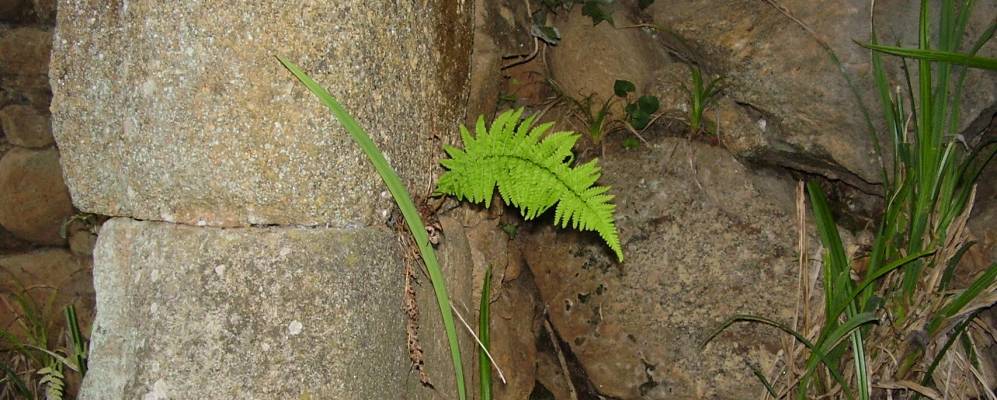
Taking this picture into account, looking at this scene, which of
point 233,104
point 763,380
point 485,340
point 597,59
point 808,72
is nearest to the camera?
point 233,104

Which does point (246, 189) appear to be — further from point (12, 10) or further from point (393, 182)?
point (12, 10)

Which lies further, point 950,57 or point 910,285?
point 910,285

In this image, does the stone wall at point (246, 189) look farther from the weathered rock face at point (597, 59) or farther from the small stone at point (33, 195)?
the small stone at point (33, 195)

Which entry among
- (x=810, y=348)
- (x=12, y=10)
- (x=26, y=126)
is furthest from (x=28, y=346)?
(x=810, y=348)

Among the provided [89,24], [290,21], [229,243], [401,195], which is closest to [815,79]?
[401,195]

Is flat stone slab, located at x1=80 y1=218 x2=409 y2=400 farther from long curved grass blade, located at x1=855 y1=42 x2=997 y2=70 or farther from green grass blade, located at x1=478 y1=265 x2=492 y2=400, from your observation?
long curved grass blade, located at x1=855 y1=42 x2=997 y2=70

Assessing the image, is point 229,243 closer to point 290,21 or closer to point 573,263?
point 290,21
